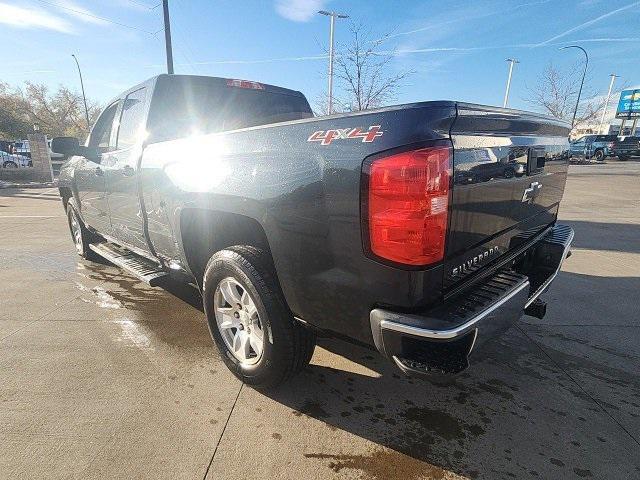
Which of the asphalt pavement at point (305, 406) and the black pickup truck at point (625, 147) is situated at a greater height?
the black pickup truck at point (625, 147)

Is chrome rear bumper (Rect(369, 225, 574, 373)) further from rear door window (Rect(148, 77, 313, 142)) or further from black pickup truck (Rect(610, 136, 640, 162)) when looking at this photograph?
black pickup truck (Rect(610, 136, 640, 162))

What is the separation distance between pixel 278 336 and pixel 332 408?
59 centimetres

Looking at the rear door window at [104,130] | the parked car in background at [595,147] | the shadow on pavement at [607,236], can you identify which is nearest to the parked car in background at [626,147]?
the parked car in background at [595,147]

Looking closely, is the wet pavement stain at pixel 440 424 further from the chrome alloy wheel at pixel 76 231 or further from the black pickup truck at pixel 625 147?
the black pickup truck at pixel 625 147

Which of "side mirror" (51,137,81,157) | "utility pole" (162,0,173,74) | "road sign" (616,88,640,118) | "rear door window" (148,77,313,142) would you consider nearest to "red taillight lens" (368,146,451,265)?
"rear door window" (148,77,313,142)

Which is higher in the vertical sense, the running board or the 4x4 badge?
the 4x4 badge

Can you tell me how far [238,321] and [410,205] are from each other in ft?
4.88

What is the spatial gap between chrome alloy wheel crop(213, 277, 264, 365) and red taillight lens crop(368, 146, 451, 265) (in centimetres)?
104

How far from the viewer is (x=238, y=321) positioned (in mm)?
2553

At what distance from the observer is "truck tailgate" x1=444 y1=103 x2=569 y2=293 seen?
1.73 metres

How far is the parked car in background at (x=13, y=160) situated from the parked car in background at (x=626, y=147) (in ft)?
152

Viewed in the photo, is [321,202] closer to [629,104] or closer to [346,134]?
[346,134]

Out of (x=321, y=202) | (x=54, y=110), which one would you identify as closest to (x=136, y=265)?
(x=321, y=202)

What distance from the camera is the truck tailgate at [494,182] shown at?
5.66 feet
